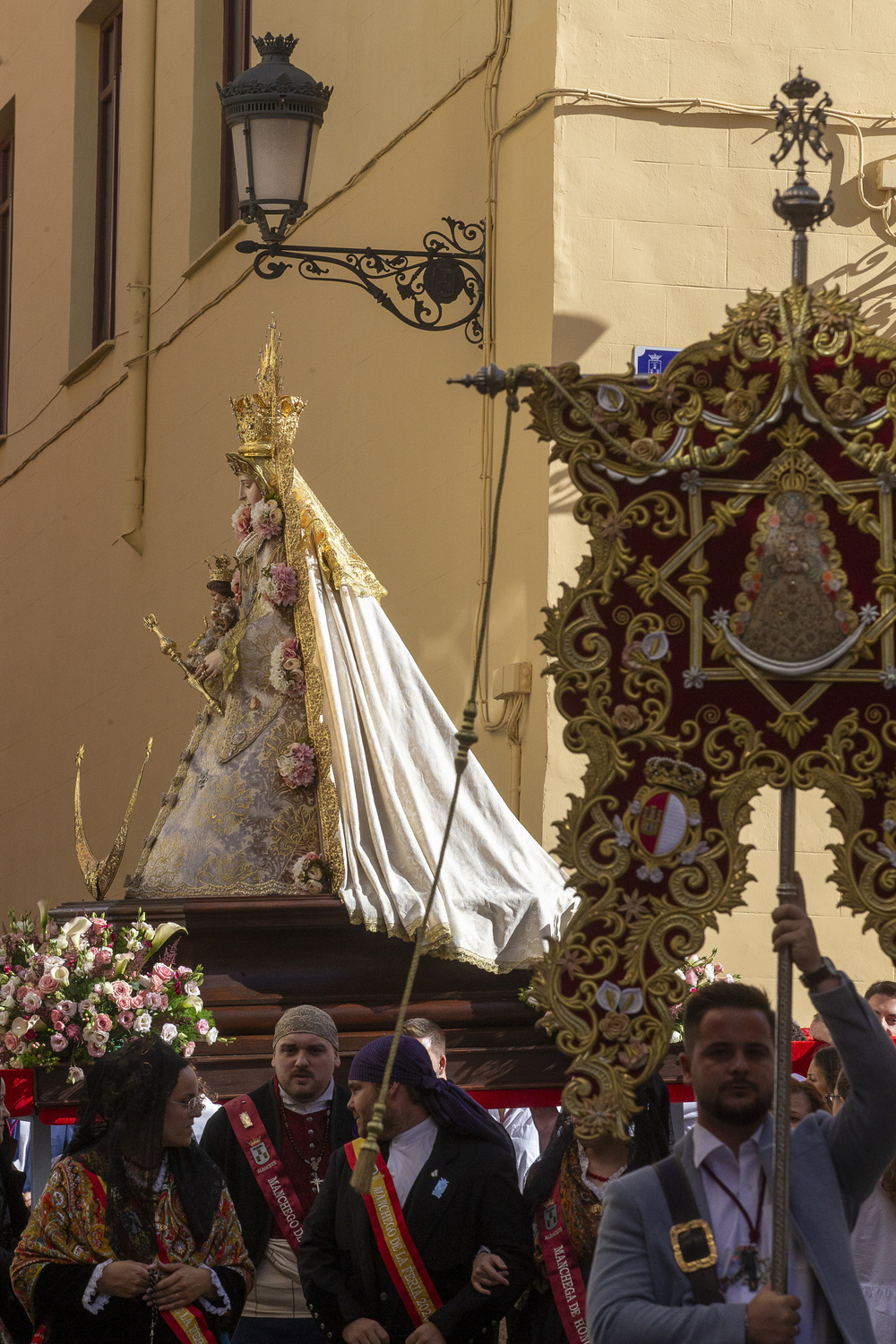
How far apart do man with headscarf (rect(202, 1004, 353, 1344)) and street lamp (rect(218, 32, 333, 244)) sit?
3.38 metres

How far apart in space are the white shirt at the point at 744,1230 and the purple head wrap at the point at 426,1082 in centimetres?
138

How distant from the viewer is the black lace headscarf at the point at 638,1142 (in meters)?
4.79

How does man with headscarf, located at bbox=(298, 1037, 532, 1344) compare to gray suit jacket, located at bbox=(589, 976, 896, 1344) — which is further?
man with headscarf, located at bbox=(298, 1037, 532, 1344)

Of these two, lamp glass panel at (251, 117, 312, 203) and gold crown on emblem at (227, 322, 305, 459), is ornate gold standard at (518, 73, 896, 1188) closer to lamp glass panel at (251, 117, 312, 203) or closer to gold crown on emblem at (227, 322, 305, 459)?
gold crown on emblem at (227, 322, 305, 459)

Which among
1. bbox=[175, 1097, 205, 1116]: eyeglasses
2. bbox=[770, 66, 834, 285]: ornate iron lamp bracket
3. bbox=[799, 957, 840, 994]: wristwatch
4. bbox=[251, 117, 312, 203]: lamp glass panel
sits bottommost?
bbox=[175, 1097, 205, 1116]: eyeglasses

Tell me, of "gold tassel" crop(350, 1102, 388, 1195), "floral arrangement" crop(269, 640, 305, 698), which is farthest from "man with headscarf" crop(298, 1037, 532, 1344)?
"floral arrangement" crop(269, 640, 305, 698)

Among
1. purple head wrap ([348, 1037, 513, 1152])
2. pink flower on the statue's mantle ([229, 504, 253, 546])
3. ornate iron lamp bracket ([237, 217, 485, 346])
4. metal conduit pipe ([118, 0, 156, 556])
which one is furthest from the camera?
metal conduit pipe ([118, 0, 156, 556])

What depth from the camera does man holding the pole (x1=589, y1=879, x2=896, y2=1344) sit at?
10.3 ft

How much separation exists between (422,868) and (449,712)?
71.6 inches

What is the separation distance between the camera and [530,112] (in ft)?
25.3

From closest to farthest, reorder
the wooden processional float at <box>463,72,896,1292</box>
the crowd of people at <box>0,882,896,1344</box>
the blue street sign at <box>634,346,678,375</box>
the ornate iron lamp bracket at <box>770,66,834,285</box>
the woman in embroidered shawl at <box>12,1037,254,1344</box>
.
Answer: the crowd of people at <box>0,882,896,1344</box>, the wooden processional float at <box>463,72,896,1292</box>, the ornate iron lamp bracket at <box>770,66,834,285</box>, the woman in embroidered shawl at <box>12,1037,254,1344</box>, the blue street sign at <box>634,346,678,375</box>

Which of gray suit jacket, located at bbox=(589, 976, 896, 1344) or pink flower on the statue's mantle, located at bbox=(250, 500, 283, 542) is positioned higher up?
pink flower on the statue's mantle, located at bbox=(250, 500, 283, 542)

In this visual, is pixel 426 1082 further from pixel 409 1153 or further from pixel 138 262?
pixel 138 262

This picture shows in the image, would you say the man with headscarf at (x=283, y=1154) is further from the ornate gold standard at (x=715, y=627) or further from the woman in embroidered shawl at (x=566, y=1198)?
the ornate gold standard at (x=715, y=627)
